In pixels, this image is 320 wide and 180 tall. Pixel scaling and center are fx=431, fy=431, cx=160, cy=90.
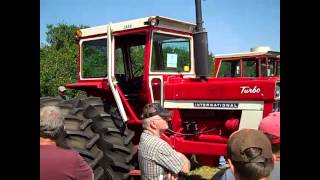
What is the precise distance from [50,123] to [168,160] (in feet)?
4.29

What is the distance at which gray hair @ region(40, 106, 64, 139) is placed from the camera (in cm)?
220

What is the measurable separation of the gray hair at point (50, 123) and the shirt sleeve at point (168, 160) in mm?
1206

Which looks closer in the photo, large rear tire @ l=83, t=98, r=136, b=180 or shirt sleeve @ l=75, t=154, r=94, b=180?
shirt sleeve @ l=75, t=154, r=94, b=180

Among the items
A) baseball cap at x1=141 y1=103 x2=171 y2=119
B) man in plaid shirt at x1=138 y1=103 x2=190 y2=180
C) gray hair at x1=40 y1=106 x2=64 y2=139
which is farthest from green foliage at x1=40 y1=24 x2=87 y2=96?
gray hair at x1=40 y1=106 x2=64 y2=139

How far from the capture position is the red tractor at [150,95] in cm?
505

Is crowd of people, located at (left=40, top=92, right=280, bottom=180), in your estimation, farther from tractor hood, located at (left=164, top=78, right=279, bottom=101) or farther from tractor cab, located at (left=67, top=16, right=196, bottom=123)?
tractor cab, located at (left=67, top=16, right=196, bottom=123)

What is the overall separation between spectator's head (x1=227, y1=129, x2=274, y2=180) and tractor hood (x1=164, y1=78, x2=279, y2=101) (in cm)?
313

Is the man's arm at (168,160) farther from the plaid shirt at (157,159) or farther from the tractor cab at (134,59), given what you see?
the tractor cab at (134,59)

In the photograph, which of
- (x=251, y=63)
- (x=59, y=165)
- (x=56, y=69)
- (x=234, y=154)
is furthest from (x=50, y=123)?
(x=56, y=69)

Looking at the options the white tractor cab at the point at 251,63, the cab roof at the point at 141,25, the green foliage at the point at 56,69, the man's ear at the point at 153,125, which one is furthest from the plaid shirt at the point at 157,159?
the green foliage at the point at 56,69

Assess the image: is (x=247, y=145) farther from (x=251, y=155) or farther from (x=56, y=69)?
(x=56, y=69)

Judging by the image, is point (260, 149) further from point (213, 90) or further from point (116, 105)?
point (116, 105)

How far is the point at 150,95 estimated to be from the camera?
5559mm
